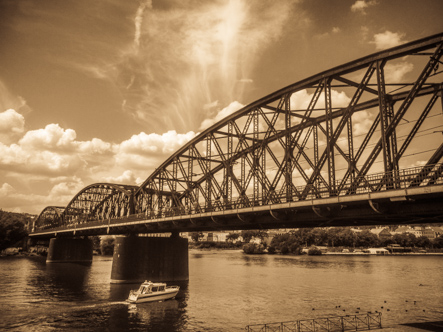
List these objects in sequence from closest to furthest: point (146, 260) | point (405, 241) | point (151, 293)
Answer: point (151, 293)
point (146, 260)
point (405, 241)

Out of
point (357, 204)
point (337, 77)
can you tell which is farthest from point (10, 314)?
point (337, 77)

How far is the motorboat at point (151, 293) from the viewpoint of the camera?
40.0m

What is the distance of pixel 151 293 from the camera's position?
40.8 metres

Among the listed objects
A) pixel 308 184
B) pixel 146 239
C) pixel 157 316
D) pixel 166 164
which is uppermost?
pixel 166 164

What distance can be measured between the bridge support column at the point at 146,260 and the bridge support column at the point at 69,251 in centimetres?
5808

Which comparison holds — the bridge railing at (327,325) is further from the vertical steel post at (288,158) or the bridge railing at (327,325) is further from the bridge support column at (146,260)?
the bridge support column at (146,260)

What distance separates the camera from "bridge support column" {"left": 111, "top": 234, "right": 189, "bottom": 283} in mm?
53656

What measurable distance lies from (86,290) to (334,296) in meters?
32.4

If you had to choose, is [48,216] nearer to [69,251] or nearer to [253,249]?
[69,251]

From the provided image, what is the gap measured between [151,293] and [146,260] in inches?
545

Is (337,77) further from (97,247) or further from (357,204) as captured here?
(97,247)

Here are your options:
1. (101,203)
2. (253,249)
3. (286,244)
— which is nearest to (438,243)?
(286,244)

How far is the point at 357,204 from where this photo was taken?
24500 mm

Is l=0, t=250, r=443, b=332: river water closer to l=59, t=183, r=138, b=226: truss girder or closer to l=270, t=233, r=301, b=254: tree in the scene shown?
l=59, t=183, r=138, b=226: truss girder
